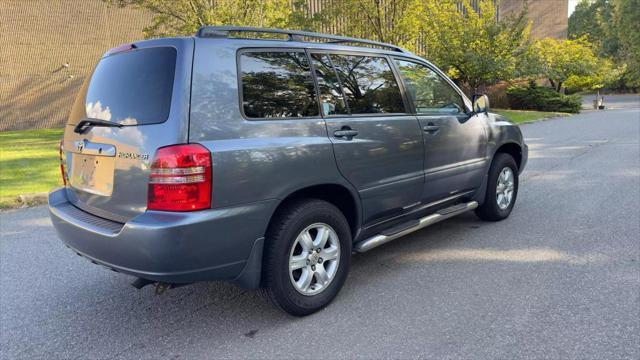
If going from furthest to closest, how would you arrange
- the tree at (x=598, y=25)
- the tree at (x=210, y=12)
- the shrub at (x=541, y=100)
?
1. the tree at (x=598, y=25)
2. the shrub at (x=541, y=100)
3. the tree at (x=210, y=12)

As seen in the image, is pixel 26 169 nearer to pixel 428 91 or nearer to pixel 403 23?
pixel 428 91

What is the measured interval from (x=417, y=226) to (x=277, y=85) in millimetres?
1816

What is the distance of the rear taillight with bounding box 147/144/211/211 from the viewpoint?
264cm

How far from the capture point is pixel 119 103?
3.04 meters

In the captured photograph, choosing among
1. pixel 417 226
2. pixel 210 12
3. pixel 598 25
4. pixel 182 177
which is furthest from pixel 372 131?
pixel 598 25

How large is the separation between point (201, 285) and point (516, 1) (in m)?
43.6

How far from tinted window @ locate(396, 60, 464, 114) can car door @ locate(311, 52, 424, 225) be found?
202 millimetres

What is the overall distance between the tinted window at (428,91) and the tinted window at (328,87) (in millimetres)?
899

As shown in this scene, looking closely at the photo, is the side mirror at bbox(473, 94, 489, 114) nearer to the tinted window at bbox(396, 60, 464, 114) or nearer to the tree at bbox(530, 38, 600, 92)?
the tinted window at bbox(396, 60, 464, 114)

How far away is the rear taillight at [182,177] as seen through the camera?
8.66ft

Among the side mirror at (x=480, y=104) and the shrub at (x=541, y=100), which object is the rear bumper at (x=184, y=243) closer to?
the side mirror at (x=480, y=104)

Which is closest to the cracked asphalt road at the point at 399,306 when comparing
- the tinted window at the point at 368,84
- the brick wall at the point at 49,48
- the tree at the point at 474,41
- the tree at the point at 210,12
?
the tinted window at the point at 368,84

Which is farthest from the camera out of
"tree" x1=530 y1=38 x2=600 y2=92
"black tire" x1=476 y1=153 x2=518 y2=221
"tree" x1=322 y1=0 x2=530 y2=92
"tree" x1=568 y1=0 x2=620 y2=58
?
"tree" x1=568 y1=0 x2=620 y2=58

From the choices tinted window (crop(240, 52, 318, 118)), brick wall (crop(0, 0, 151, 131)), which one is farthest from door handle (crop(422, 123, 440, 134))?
brick wall (crop(0, 0, 151, 131))
